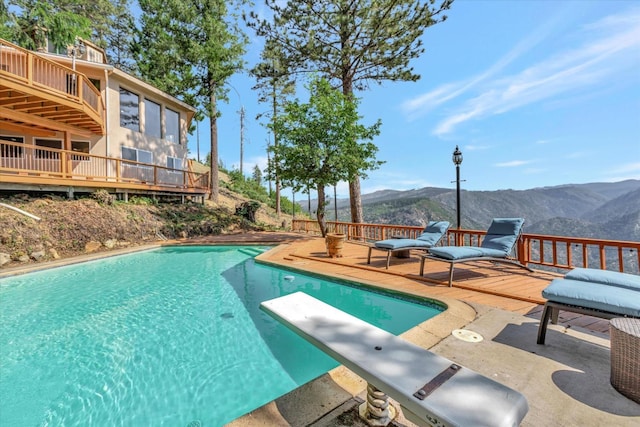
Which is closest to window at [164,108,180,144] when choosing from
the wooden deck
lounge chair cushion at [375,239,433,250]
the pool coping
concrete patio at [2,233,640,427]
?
the wooden deck

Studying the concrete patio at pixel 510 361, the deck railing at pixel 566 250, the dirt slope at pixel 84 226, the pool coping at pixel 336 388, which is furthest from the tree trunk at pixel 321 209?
the concrete patio at pixel 510 361

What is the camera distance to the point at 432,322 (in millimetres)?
3199

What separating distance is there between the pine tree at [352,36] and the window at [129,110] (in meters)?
6.66

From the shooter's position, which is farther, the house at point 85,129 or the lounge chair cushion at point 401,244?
the house at point 85,129

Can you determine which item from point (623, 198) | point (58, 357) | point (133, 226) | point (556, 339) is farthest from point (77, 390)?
point (623, 198)

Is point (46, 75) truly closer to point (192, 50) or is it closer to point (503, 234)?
point (192, 50)

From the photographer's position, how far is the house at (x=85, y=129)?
8.98 m

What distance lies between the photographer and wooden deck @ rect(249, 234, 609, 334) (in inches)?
144

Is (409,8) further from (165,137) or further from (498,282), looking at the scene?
(165,137)

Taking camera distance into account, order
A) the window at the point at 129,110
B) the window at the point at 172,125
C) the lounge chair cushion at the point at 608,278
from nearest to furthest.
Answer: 1. the lounge chair cushion at the point at 608,278
2. the window at the point at 129,110
3. the window at the point at 172,125

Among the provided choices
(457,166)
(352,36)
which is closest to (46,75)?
(352,36)

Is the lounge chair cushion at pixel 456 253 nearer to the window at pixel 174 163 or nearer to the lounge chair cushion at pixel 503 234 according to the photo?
the lounge chair cushion at pixel 503 234

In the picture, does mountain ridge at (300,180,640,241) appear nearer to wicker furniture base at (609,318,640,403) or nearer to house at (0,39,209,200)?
house at (0,39,209,200)

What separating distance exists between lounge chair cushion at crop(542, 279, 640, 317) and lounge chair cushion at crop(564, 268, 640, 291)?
9 cm
